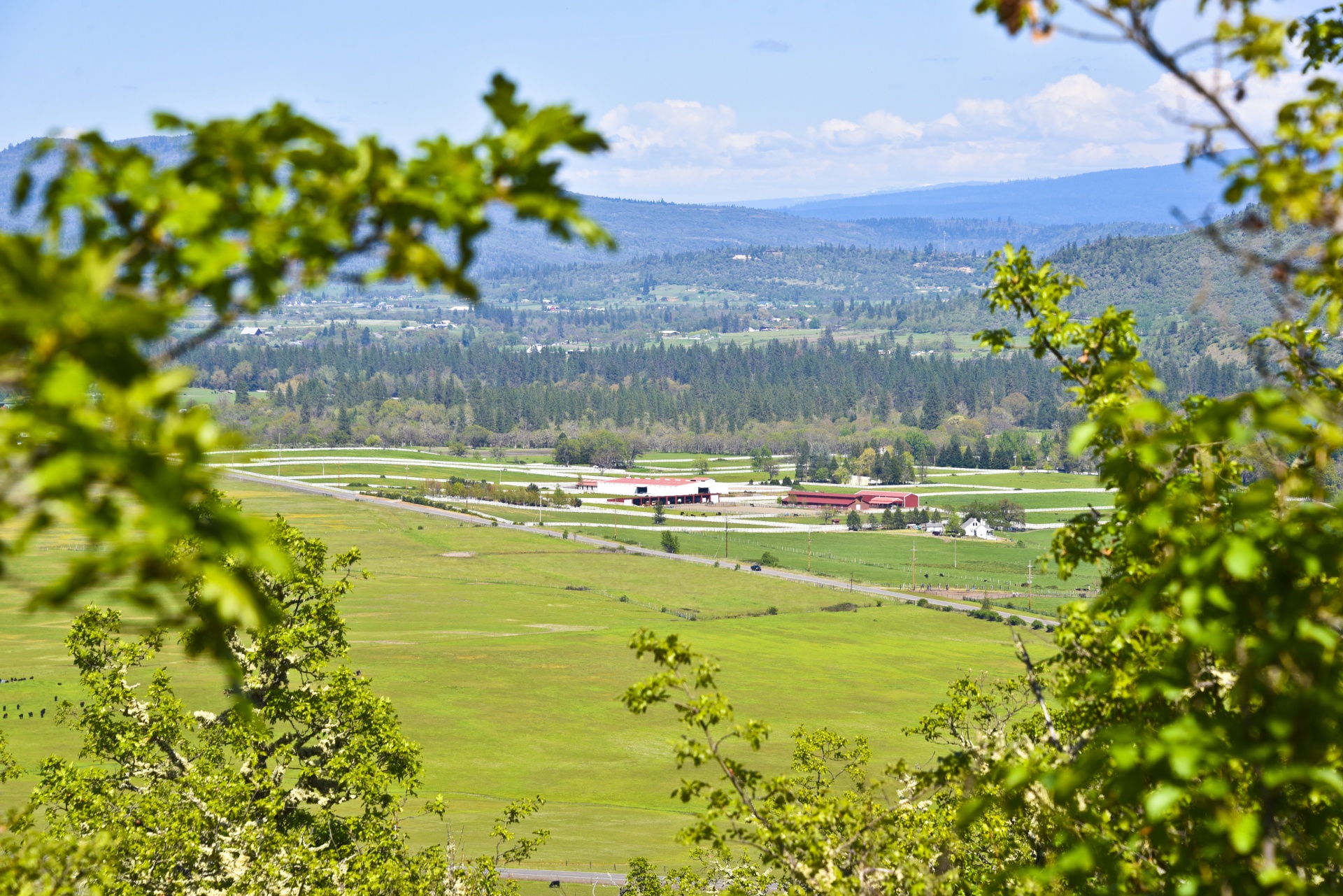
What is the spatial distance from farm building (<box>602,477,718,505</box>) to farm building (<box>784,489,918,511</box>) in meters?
13.9

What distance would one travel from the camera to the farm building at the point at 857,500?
179875 mm

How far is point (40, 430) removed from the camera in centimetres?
300

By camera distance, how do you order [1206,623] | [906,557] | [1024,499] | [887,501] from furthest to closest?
1. [887,501]
2. [1024,499]
3. [906,557]
4. [1206,623]

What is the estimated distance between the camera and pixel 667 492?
18612cm

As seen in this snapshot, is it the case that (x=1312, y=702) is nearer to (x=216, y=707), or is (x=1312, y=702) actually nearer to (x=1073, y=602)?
(x=1073, y=602)

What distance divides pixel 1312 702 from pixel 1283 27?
3505 mm

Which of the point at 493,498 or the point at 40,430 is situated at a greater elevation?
the point at 40,430

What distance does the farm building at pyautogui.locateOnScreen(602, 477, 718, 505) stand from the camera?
185 metres

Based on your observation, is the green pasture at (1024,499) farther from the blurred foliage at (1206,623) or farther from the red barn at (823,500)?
the blurred foliage at (1206,623)

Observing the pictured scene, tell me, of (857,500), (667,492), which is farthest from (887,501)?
(667,492)

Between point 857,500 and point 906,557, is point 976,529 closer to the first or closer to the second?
point 906,557

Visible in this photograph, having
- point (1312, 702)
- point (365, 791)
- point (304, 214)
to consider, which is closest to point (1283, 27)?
point (1312, 702)

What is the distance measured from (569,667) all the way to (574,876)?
1654 inches

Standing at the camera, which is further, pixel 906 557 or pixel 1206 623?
pixel 906 557
